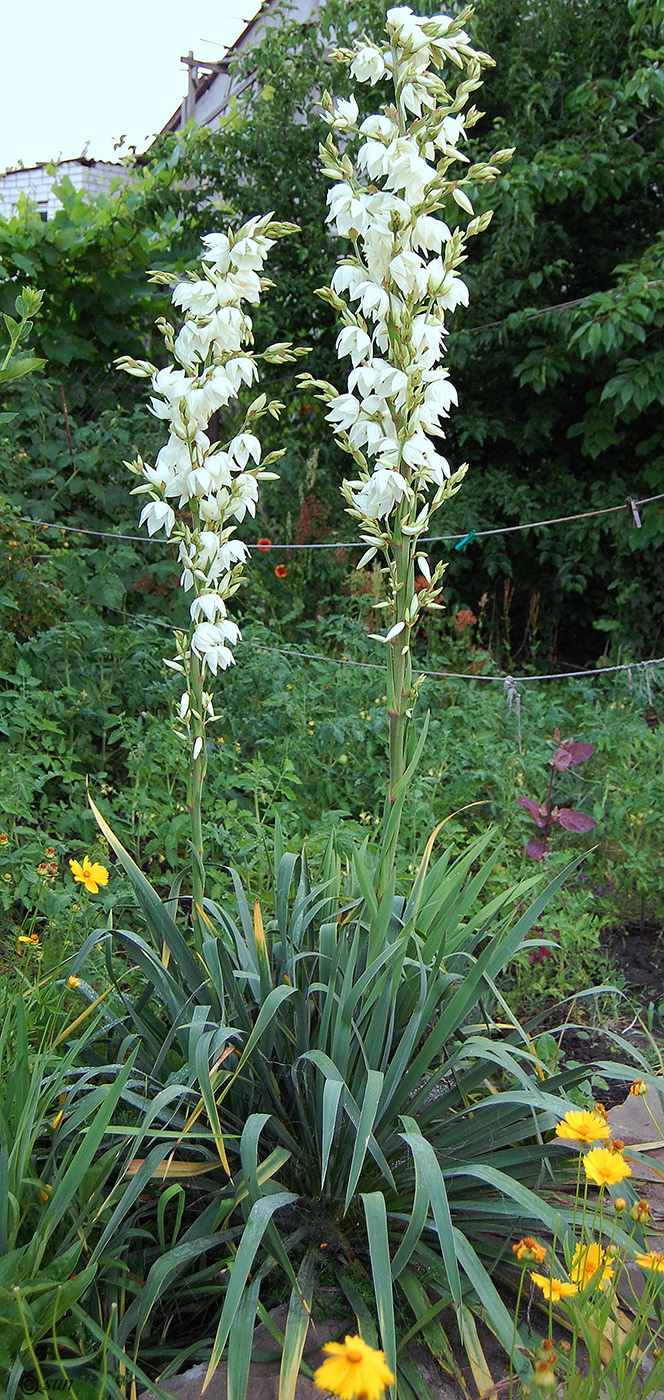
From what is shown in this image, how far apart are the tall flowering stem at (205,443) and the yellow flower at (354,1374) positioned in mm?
1189

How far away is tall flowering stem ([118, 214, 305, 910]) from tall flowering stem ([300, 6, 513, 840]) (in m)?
0.17

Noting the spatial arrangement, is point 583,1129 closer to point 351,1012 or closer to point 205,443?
point 351,1012

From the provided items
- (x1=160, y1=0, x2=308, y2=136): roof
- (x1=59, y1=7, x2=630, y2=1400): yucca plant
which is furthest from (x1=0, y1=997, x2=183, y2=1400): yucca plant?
(x1=160, y1=0, x2=308, y2=136): roof

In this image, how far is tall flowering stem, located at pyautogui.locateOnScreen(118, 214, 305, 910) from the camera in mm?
2088

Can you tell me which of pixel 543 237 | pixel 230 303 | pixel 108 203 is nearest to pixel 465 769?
pixel 230 303

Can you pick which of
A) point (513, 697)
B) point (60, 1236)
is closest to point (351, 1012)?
point (60, 1236)

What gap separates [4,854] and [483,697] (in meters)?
2.30

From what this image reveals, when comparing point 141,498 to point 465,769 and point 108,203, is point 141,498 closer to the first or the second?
point 108,203

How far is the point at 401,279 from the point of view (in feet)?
6.52

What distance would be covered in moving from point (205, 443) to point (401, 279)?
0.51 metres

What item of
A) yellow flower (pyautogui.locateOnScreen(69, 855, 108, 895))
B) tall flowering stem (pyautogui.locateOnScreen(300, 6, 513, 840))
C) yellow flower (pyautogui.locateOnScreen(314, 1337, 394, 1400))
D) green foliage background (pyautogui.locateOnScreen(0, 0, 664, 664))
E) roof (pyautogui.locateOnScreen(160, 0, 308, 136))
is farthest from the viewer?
roof (pyautogui.locateOnScreen(160, 0, 308, 136))

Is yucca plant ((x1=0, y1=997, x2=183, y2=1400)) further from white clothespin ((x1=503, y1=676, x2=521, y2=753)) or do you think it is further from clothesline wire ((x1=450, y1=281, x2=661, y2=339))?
clothesline wire ((x1=450, y1=281, x2=661, y2=339))

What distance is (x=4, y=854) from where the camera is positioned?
2900 mm

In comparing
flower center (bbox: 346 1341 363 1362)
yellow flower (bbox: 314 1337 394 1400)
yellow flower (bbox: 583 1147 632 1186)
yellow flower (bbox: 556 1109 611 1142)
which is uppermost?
flower center (bbox: 346 1341 363 1362)
